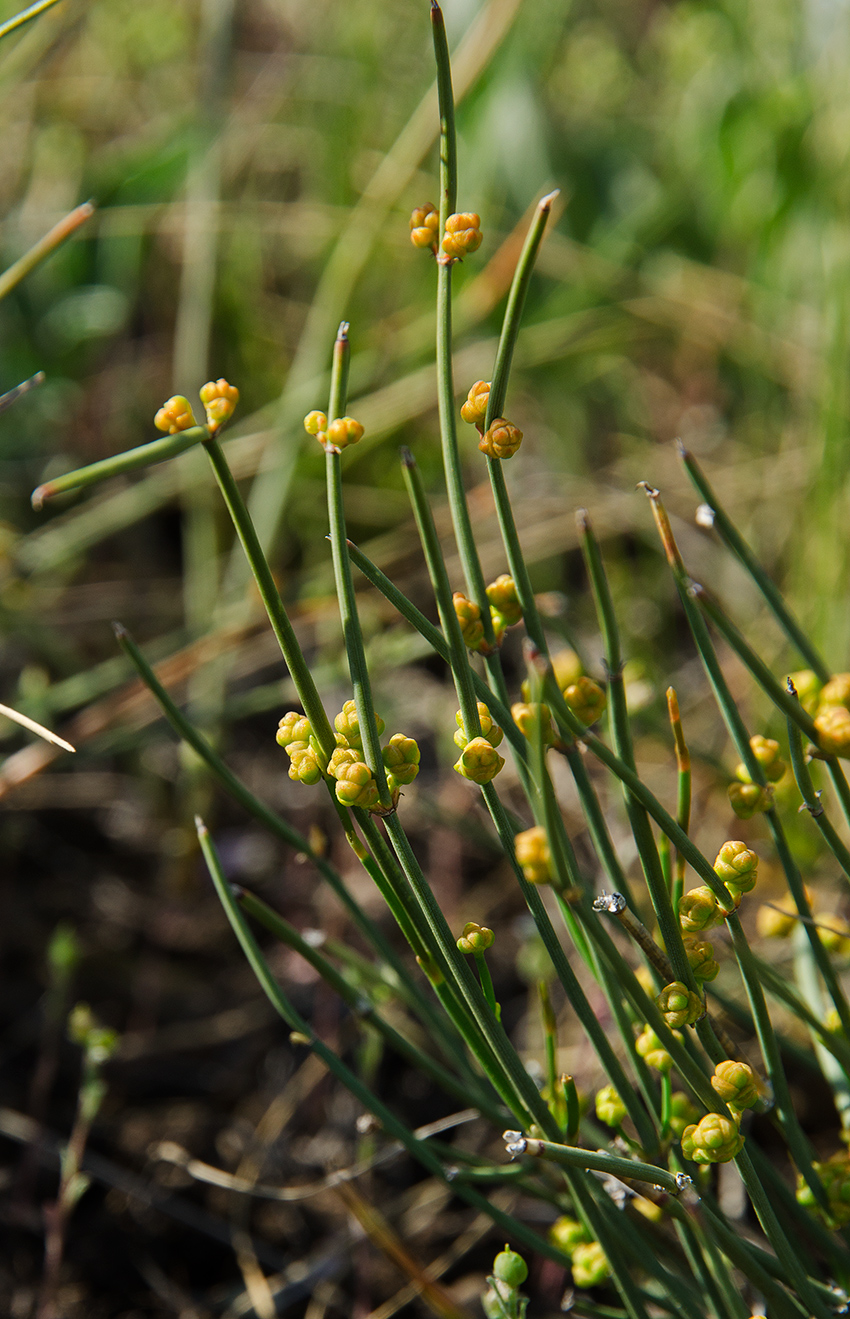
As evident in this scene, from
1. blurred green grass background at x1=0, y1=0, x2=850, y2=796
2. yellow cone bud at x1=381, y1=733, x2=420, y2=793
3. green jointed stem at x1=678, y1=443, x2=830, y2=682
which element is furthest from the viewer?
blurred green grass background at x1=0, y1=0, x2=850, y2=796

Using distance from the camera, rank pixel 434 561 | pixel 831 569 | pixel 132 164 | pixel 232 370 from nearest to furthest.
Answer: pixel 434 561 < pixel 831 569 < pixel 132 164 < pixel 232 370

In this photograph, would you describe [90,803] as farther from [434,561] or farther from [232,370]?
[434,561]

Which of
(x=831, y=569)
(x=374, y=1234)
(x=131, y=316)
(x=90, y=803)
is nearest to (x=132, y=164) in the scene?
(x=131, y=316)

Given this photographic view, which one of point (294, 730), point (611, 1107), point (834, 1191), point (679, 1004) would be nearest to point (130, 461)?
point (294, 730)

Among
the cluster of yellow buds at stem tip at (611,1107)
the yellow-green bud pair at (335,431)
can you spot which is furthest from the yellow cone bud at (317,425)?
the cluster of yellow buds at stem tip at (611,1107)

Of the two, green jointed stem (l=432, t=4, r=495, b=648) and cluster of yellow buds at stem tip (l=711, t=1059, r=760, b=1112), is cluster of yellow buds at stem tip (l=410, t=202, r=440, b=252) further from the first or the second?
cluster of yellow buds at stem tip (l=711, t=1059, r=760, b=1112)

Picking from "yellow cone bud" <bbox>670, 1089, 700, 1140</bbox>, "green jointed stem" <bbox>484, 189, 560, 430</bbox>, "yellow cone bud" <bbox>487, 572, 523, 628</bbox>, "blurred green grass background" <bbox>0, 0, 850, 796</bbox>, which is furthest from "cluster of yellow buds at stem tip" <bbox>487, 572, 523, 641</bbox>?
"blurred green grass background" <bbox>0, 0, 850, 796</bbox>
